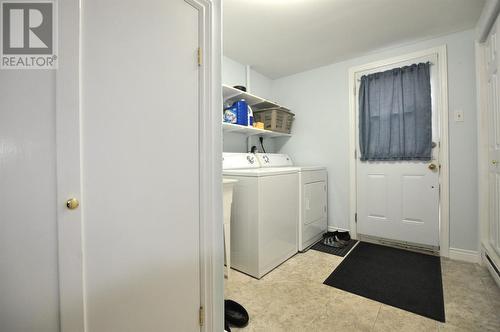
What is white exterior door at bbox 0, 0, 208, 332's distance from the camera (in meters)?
0.65

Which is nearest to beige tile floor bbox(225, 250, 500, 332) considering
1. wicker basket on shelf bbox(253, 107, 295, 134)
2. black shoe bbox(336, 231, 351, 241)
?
black shoe bbox(336, 231, 351, 241)

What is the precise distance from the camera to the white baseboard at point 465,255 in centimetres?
209

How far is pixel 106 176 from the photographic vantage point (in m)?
0.79

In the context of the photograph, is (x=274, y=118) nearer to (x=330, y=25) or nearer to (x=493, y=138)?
(x=330, y=25)

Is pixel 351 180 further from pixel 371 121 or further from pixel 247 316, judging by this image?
pixel 247 316

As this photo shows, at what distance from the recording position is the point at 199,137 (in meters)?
1.09

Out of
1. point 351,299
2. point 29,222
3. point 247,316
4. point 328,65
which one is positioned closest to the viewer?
point 29,222

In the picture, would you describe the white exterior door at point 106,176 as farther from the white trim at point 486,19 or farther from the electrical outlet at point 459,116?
the electrical outlet at point 459,116

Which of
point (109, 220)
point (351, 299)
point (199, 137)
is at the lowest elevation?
point (351, 299)

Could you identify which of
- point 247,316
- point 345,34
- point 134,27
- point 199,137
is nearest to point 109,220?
point 199,137

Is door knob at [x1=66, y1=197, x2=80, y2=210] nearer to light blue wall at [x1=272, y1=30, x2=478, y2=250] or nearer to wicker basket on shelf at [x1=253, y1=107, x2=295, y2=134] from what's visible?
wicker basket on shelf at [x1=253, y1=107, x2=295, y2=134]

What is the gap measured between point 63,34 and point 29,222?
0.61 metres
